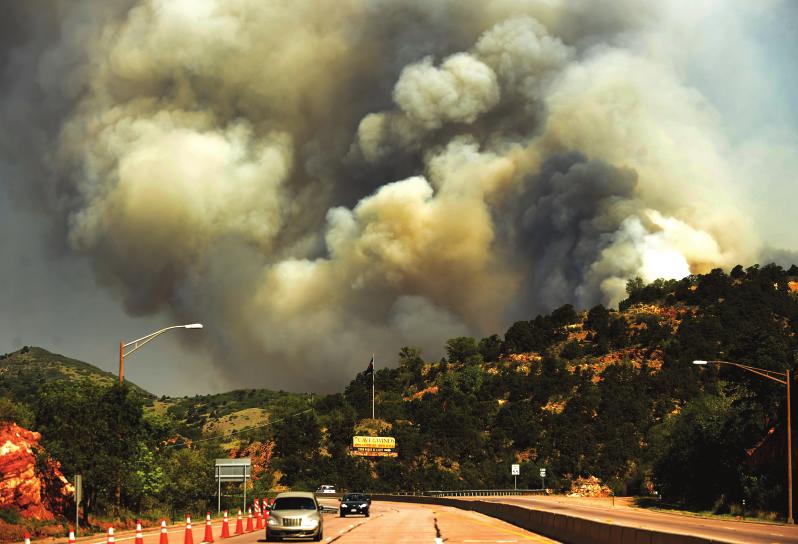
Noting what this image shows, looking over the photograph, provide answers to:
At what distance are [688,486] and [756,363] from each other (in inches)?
522

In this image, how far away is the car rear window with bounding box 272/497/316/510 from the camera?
33.8 m

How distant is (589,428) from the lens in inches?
6024

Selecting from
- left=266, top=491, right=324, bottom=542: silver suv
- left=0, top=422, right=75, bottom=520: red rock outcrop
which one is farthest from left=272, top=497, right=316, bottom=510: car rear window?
left=0, top=422, right=75, bottom=520: red rock outcrop

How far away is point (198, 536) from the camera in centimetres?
3691

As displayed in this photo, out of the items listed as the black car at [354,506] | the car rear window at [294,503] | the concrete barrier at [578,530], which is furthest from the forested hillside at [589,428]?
the car rear window at [294,503]

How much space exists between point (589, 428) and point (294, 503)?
124821mm

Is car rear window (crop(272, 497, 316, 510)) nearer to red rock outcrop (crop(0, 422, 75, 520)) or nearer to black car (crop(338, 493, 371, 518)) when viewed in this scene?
red rock outcrop (crop(0, 422, 75, 520))

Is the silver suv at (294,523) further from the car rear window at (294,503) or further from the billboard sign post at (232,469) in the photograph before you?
the billboard sign post at (232,469)

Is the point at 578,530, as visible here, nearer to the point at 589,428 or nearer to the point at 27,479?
the point at 27,479

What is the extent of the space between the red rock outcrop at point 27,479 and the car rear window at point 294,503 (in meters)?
13.9

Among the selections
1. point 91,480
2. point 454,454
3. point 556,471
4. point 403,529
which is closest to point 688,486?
point 403,529

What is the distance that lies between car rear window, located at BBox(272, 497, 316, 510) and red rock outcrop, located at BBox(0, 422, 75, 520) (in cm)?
1388

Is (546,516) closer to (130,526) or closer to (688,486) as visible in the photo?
(130,526)

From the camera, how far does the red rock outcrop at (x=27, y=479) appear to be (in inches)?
1641
